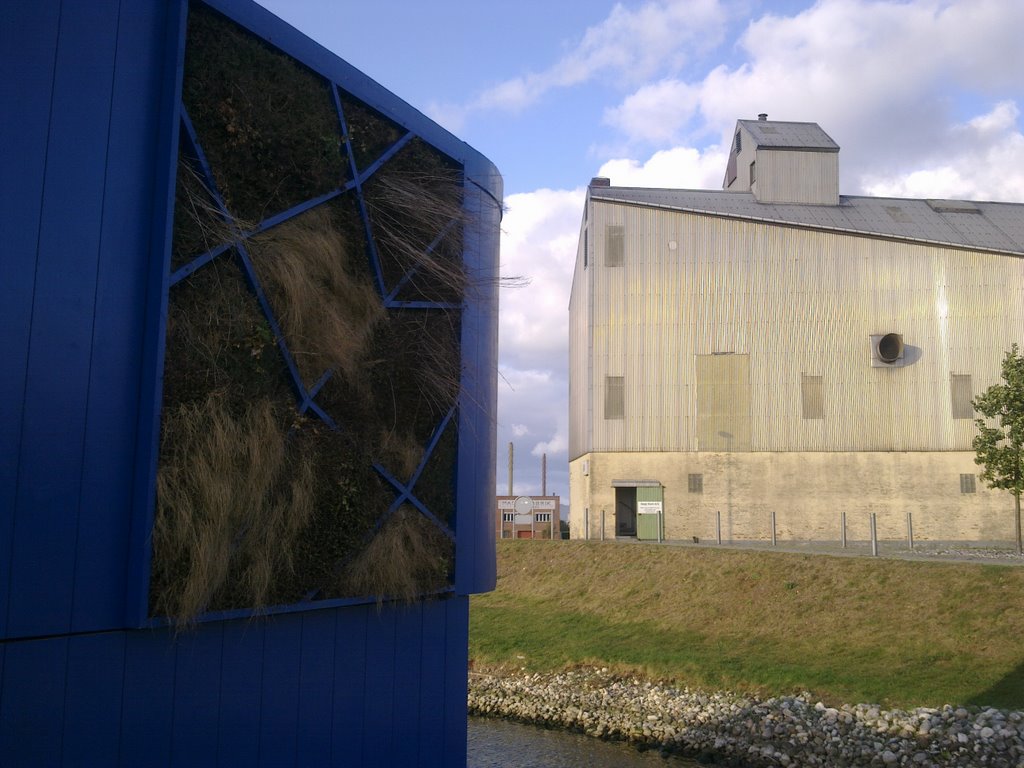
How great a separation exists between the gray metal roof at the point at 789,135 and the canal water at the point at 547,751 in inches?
1016

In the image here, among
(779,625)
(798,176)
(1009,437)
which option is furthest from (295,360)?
(798,176)

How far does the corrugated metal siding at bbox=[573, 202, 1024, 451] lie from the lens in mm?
32000

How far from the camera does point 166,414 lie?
4.70 meters

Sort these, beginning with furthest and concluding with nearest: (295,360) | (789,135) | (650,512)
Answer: (789,135), (650,512), (295,360)

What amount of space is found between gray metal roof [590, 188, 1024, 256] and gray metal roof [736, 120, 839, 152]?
2.16 m

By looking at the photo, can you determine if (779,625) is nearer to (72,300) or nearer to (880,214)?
(72,300)

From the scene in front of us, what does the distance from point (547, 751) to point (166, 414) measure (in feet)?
43.8

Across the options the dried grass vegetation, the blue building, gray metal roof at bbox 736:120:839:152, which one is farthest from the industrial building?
the blue building

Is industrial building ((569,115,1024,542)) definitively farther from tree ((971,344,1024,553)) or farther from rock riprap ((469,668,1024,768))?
rock riprap ((469,668,1024,768))

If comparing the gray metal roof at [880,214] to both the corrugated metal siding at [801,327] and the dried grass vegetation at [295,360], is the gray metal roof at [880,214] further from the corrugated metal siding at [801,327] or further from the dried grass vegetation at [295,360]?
the dried grass vegetation at [295,360]

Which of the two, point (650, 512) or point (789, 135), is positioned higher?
point (789, 135)

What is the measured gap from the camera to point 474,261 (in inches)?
291

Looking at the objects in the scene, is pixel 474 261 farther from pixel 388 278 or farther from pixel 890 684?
pixel 890 684

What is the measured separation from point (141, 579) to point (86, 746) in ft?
2.54
